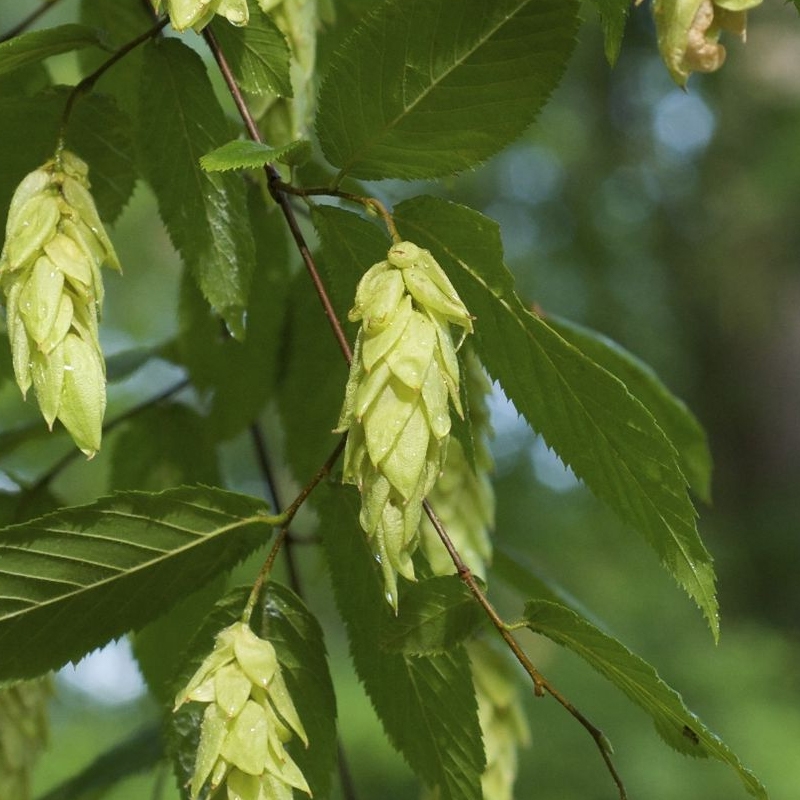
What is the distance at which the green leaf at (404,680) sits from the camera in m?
0.76

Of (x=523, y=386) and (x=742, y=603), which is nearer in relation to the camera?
(x=523, y=386)

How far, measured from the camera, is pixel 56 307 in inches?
24.8

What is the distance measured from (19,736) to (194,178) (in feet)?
1.84

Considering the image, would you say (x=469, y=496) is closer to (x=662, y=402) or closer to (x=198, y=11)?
(x=662, y=402)

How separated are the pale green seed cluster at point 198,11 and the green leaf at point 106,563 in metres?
0.28

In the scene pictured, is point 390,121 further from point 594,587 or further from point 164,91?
point 594,587

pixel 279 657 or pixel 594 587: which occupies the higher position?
pixel 279 657

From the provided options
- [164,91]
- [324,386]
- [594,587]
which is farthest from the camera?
[594,587]

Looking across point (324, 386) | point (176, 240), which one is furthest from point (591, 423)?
point (324, 386)

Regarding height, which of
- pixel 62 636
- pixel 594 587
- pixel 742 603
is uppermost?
pixel 62 636

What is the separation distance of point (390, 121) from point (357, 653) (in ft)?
1.18

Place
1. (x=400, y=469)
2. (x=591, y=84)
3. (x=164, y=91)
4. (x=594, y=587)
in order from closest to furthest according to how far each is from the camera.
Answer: (x=400, y=469), (x=164, y=91), (x=594, y=587), (x=591, y=84)

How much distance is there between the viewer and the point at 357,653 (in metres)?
0.80

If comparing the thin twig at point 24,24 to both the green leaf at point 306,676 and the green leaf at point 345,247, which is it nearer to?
the green leaf at point 345,247
